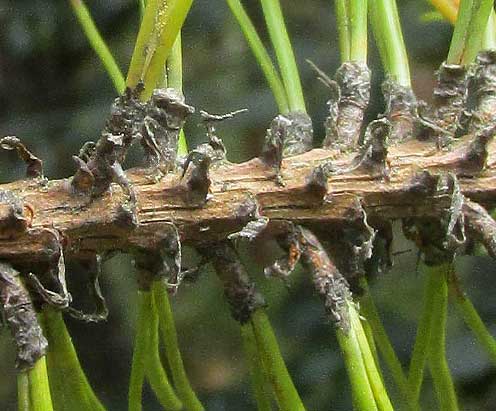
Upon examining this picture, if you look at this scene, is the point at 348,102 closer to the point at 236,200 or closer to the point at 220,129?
the point at 236,200

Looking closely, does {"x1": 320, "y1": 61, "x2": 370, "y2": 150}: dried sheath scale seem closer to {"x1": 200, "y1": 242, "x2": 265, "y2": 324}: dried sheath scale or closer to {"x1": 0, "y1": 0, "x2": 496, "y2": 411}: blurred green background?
{"x1": 200, "y1": 242, "x2": 265, "y2": 324}: dried sheath scale

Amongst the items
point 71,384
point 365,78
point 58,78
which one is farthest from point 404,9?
point 71,384

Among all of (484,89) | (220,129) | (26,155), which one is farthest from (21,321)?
(220,129)

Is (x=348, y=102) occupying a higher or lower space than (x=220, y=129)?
lower

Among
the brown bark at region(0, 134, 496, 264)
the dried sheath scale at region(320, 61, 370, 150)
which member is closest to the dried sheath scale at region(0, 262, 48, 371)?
the brown bark at region(0, 134, 496, 264)

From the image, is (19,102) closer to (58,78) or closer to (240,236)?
(58,78)

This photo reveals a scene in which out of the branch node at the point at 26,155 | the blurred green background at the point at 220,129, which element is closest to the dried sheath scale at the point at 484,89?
the branch node at the point at 26,155
